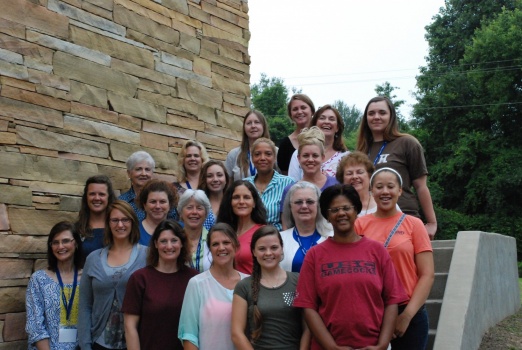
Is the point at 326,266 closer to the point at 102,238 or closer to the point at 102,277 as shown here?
the point at 102,277

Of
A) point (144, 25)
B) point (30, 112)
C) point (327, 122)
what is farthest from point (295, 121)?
point (30, 112)

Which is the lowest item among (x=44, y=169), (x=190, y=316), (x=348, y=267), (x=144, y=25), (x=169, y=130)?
(x=190, y=316)

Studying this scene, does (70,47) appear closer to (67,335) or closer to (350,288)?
(67,335)

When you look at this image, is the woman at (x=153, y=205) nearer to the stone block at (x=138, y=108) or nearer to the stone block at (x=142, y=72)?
the stone block at (x=138, y=108)

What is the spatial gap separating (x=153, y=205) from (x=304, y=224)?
113cm

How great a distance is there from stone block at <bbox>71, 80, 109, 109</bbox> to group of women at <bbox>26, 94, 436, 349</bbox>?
0.79 meters

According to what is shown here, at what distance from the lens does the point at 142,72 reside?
6074mm

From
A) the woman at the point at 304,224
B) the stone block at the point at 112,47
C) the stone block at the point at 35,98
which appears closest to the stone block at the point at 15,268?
the stone block at the point at 35,98

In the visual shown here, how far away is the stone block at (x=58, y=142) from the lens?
4863 millimetres

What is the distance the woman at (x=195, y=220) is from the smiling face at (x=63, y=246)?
2.58 feet

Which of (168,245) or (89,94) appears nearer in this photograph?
(168,245)

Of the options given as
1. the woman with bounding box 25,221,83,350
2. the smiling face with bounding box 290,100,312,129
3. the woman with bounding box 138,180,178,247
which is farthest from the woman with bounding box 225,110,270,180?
the woman with bounding box 25,221,83,350

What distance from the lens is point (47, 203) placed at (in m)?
4.98

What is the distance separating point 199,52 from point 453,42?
24.2 meters
